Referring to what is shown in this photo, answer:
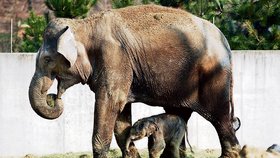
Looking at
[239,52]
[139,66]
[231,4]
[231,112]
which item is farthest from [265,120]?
[139,66]

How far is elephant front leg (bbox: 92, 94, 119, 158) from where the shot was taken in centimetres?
809

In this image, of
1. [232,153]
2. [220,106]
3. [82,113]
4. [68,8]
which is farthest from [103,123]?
[68,8]

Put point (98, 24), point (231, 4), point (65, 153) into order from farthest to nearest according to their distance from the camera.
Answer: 1. point (231, 4)
2. point (65, 153)
3. point (98, 24)

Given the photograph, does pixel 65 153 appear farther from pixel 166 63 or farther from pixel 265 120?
pixel 166 63

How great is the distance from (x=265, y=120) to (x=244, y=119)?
325 millimetres

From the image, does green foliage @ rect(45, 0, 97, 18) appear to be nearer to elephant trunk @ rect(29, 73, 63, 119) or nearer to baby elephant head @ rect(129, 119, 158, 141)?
baby elephant head @ rect(129, 119, 158, 141)

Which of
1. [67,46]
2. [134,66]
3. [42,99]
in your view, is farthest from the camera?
[134,66]

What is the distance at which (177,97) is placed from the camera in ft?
27.9

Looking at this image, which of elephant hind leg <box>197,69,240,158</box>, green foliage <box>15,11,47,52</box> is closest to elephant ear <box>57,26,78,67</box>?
elephant hind leg <box>197,69,240,158</box>

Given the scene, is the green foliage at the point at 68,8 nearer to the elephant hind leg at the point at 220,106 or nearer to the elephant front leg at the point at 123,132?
the elephant front leg at the point at 123,132

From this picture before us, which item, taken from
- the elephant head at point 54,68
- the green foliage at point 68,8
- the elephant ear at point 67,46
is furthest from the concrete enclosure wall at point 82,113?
the elephant ear at point 67,46

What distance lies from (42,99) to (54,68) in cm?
33

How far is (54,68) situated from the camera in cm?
812

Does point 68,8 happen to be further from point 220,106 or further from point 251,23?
point 220,106
